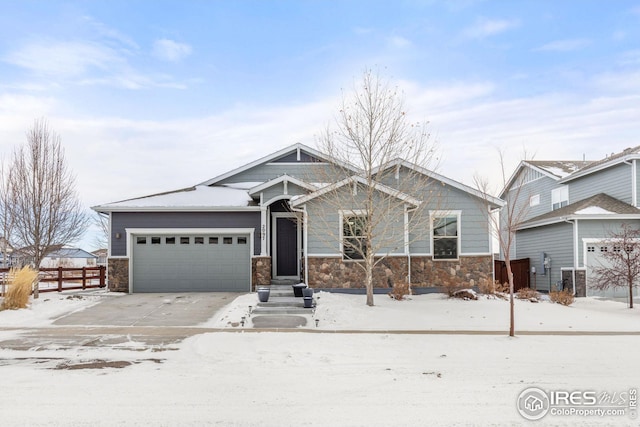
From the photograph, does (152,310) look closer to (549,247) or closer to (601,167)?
(549,247)

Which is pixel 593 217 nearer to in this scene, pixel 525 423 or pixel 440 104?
pixel 440 104

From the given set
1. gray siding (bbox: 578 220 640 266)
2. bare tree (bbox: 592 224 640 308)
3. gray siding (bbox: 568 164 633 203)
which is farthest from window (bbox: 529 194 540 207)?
bare tree (bbox: 592 224 640 308)

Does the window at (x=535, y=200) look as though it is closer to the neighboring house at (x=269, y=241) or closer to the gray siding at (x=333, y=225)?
the neighboring house at (x=269, y=241)

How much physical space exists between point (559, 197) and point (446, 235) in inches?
421

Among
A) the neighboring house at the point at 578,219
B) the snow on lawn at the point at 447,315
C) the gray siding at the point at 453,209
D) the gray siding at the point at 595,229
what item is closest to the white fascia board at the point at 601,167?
the neighboring house at the point at 578,219

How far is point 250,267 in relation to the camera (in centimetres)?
2102

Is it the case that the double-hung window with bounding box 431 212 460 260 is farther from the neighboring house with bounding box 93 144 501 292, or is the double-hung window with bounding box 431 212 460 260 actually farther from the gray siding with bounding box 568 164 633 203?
the gray siding with bounding box 568 164 633 203

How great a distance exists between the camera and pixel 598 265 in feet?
70.6

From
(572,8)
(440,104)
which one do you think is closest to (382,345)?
(440,104)

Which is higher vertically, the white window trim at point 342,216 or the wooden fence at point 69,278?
the white window trim at point 342,216

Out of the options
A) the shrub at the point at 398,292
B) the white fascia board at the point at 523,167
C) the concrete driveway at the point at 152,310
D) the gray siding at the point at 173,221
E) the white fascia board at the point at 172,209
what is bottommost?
the concrete driveway at the point at 152,310

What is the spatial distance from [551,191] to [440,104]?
13.0 metres

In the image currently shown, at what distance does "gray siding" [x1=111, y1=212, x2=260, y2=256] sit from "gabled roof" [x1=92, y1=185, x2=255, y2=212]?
309mm

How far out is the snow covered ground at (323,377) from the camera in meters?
6.46
